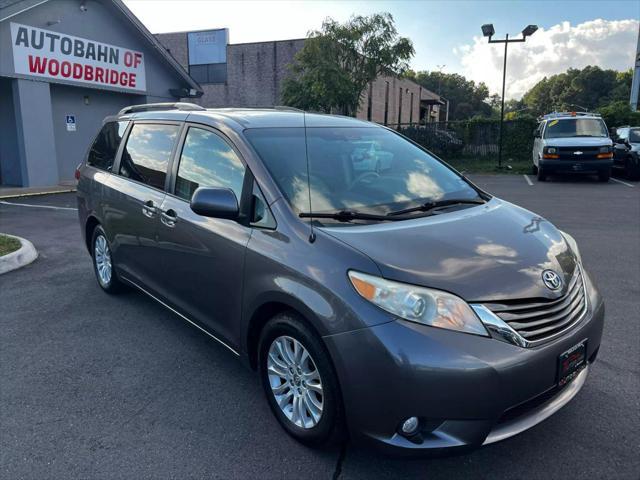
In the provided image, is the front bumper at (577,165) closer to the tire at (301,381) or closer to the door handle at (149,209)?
the door handle at (149,209)

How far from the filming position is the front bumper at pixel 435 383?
219 cm

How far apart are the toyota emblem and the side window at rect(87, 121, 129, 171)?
153 inches

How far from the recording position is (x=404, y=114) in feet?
168

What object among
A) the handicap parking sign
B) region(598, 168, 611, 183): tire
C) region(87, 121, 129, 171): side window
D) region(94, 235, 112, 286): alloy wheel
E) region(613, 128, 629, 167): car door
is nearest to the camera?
region(87, 121, 129, 171): side window

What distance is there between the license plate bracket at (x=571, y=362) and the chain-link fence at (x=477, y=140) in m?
19.5

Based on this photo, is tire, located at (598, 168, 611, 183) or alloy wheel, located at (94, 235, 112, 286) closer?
alloy wheel, located at (94, 235, 112, 286)

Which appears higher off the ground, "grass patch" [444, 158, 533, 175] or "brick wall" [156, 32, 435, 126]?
"brick wall" [156, 32, 435, 126]

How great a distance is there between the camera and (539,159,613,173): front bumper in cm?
1504

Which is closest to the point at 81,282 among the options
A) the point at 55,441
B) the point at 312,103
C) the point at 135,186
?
the point at 135,186

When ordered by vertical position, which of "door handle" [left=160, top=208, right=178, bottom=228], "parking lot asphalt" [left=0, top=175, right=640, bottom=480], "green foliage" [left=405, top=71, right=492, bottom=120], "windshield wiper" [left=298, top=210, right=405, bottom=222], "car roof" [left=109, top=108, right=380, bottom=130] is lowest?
"parking lot asphalt" [left=0, top=175, right=640, bottom=480]

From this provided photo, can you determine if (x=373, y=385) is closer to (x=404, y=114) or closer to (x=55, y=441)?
(x=55, y=441)

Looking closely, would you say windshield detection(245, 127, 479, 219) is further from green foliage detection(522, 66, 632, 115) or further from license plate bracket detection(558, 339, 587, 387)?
green foliage detection(522, 66, 632, 115)

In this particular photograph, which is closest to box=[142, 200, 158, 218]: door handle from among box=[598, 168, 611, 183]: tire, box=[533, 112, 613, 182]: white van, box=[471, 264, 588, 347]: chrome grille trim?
box=[471, 264, 588, 347]: chrome grille trim

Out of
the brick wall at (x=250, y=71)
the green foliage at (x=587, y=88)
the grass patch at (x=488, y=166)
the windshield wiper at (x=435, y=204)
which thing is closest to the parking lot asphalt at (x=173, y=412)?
Answer: the windshield wiper at (x=435, y=204)
